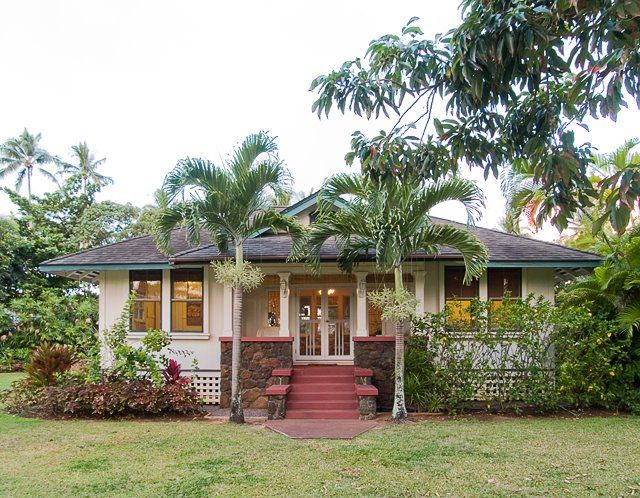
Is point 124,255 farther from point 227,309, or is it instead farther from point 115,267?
point 227,309

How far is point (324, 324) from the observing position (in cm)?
1420

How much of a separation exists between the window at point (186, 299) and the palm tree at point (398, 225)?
3807 mm

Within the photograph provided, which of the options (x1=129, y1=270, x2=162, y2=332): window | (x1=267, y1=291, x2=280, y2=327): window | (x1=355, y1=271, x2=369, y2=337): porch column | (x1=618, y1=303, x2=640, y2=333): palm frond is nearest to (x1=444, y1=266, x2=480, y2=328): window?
(x1=355, y1=271, x2=369, y2=337): porch column

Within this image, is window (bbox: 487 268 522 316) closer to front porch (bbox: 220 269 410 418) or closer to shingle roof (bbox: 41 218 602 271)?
shingle roof (bbox: 41 218 602 271)

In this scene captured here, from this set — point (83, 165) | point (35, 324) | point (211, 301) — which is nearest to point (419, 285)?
point (211, 301)

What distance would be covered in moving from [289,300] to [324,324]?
1043 mm

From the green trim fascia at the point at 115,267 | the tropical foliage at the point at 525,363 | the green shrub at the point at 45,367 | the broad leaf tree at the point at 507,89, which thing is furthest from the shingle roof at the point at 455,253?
the broad leaf tree at the point at 507,89

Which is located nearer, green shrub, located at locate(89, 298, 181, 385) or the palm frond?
the palm frond

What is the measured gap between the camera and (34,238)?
25156 mm

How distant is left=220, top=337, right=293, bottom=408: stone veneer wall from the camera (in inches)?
476

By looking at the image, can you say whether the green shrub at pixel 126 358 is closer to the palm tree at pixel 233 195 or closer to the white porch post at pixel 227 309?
the white porch post at pixel 227 309

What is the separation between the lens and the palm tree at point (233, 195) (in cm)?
1016

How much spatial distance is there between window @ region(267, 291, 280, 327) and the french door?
53 centimetres

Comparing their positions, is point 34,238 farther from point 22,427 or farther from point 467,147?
point 467,147
